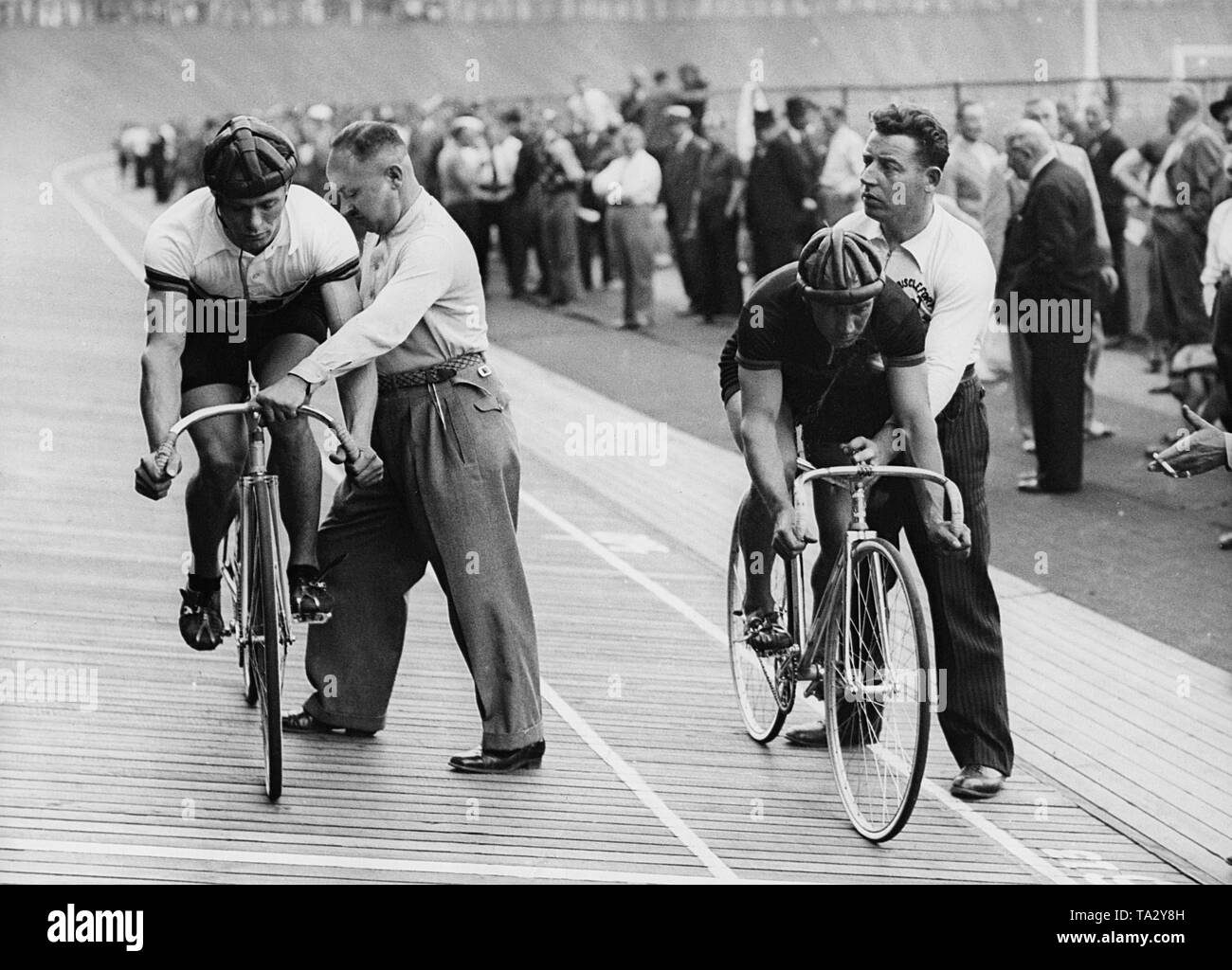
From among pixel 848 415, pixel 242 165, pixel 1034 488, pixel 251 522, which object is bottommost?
pixel 1034 488

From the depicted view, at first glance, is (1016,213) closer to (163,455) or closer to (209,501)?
(209,501)

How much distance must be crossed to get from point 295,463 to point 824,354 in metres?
1.65

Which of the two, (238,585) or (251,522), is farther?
(238,585)

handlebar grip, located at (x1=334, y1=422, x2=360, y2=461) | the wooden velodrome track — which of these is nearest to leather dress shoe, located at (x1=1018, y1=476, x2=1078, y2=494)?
the wooden velodrome track

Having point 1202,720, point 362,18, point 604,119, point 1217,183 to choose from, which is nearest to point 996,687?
point 1202,720

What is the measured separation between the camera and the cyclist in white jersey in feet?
19.9

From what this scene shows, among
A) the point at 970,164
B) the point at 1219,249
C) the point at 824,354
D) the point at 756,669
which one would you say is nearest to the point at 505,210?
the point at 970,164

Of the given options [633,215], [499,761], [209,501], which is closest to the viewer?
[209,501]

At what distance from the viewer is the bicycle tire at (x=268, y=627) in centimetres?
602

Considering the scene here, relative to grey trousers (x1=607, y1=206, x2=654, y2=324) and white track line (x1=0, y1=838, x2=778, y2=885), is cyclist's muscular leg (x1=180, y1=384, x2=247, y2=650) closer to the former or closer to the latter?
white track line (x1=0, y1=838, x2=778, y2=885)

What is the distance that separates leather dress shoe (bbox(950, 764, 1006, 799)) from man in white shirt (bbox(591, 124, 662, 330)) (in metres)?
13.8

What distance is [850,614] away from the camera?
6.21 m

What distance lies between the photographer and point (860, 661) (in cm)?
625
